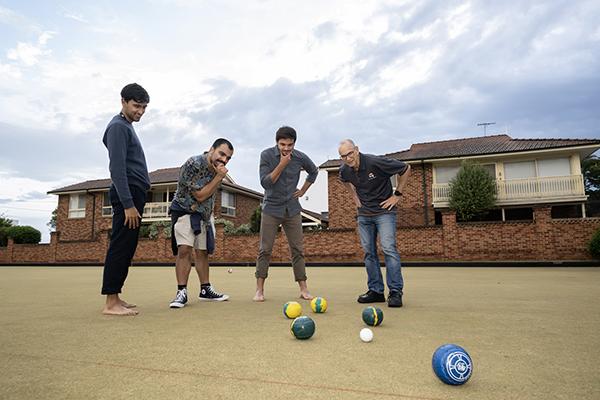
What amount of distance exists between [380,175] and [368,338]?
2.42 meters

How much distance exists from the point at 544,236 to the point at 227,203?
21.3 meters

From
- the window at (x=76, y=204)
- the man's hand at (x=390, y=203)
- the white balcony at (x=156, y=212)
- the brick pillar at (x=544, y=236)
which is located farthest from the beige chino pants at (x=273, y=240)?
the window at (x=76, y=204)

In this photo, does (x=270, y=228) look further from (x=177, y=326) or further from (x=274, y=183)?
(x=177, y=326)

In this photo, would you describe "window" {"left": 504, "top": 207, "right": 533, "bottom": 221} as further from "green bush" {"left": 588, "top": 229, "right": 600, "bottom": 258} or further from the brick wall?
"green bush" {"left": 588, "top": 229, "right": 600, "bottom": 258}

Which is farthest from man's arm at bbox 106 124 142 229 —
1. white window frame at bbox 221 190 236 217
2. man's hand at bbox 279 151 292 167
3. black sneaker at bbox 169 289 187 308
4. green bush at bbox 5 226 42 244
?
green bush at bbox 5 226 42 244

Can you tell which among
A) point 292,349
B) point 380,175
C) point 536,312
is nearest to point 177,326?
point 292,349

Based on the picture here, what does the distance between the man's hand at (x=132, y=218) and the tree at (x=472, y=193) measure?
61.0ft

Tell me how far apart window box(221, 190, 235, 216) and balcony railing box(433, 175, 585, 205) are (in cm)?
1514

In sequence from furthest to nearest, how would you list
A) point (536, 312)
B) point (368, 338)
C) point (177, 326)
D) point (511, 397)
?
point (536, 312), point (177, 326), point (368, 338), point (511, 397)

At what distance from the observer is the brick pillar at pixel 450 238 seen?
15.2 meters

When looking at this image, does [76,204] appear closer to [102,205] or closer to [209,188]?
[102,205]

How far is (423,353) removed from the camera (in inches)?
85.5

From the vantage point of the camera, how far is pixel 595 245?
13180 mm

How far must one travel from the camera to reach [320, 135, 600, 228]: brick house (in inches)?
814
